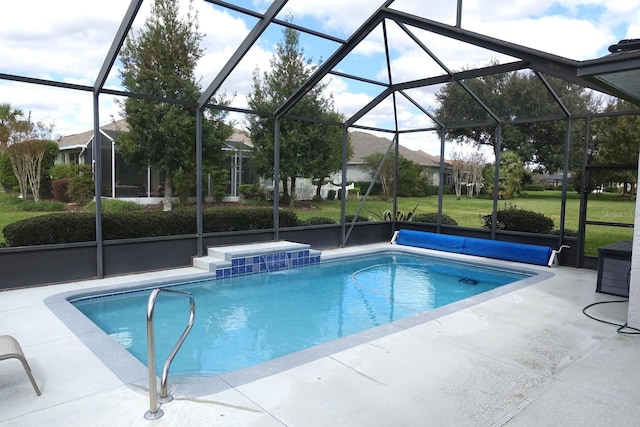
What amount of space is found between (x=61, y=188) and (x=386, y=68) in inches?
287

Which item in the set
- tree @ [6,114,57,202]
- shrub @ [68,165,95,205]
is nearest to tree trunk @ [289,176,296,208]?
shrub @ [68,165,95,205]

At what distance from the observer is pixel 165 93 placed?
11070mm

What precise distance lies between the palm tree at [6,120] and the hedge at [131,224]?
120 inches

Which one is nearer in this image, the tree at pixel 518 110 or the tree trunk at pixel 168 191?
the tree at pixel 518 110

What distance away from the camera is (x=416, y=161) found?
16.5 meters

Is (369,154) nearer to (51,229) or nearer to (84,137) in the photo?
(84,137)

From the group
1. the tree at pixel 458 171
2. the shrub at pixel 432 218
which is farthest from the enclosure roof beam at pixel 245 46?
the tree at pixel 458 171

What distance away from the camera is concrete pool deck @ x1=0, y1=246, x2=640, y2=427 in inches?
108

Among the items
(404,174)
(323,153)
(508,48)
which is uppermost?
(508,48)

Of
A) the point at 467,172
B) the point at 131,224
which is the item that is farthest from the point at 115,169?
the point at 467,172

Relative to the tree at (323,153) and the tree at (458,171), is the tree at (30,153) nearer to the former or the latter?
the tree at (323,153)

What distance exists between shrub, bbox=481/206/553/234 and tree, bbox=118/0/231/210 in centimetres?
690

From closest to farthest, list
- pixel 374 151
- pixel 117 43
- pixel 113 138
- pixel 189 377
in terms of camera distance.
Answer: pixel 189 377 → pixel 117 43 → pixel 113 138 → pixel 374 151

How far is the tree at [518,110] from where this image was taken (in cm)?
792
